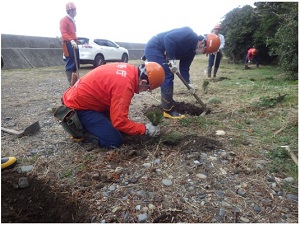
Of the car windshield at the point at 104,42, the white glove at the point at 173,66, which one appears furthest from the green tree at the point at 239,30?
the white glove at the point at 173,66

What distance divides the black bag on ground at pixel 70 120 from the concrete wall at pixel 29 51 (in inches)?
367

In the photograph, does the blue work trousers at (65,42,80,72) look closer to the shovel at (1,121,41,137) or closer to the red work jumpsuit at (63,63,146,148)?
the shovel at (1,121,41,137)

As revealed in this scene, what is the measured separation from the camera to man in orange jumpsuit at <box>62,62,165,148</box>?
268cm

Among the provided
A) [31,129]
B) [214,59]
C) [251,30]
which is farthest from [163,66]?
[251,30]

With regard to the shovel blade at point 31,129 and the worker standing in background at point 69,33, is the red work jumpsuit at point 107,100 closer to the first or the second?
the shovel blade at point 31,129

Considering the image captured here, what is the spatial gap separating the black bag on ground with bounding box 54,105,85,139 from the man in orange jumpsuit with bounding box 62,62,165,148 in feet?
0.30

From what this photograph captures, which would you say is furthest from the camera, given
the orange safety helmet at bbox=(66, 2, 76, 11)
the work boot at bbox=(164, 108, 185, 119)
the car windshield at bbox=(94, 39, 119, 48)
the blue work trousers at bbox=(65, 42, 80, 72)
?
the car windshield at bbox=(94, 39, 119, 48)

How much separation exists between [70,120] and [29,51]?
1075 centimetres

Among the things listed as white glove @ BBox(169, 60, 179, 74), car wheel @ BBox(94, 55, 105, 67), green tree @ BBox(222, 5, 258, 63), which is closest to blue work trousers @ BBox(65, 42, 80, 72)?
white glove @ BBox(169, 60, 179, 74)

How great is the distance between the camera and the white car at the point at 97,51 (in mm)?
10984

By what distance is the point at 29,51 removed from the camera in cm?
1194

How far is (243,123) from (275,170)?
1.40 metres

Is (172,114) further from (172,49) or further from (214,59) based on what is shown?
(214,59)

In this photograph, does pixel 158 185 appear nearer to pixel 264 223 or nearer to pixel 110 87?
pixel 264 223
